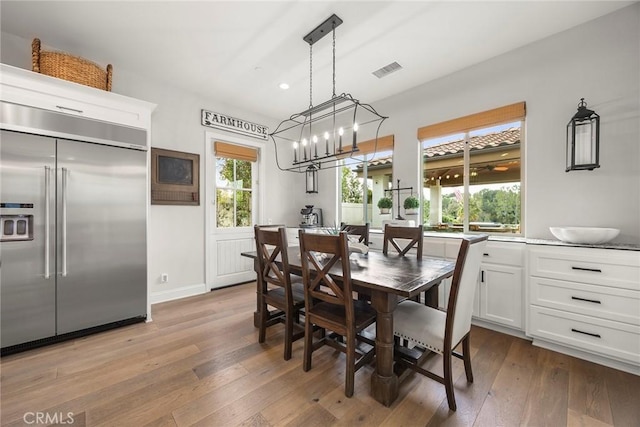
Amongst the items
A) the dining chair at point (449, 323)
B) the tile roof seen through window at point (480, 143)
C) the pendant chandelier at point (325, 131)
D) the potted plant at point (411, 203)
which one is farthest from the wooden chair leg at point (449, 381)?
the tile roof seen through window at point (480, 143)

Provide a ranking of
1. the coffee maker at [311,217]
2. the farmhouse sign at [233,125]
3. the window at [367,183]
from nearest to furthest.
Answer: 1. the farmhouse sign at [233,125]
2. the window at [367,183]
3. the coffee maker at [311,217]

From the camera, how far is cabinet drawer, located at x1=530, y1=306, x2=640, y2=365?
1896 millimetres

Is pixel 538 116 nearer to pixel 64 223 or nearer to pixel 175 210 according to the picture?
pixel 175 210

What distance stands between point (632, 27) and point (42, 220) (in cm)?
539

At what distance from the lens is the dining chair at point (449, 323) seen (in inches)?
59.6

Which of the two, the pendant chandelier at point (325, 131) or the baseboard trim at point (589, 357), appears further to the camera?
the pendant chandelier at point (325, 131)

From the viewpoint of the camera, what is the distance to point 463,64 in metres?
3.05

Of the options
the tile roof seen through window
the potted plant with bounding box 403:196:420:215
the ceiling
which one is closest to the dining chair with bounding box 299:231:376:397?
the potted plant with bounding box 403:196:420:215

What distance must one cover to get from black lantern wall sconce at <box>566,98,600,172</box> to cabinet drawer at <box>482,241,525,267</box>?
875 mm

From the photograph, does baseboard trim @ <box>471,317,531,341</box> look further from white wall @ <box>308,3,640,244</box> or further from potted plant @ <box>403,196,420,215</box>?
potted plant @ <box>403,196,420,215</box>

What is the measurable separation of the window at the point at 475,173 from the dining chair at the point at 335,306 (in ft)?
7.01

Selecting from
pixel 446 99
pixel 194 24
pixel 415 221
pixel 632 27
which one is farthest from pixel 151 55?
pixel 632 27

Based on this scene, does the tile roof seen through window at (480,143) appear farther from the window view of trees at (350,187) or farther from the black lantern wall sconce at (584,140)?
the window view of trees at (350,187)

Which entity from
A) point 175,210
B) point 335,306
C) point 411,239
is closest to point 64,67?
point 175,210
